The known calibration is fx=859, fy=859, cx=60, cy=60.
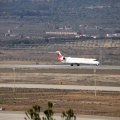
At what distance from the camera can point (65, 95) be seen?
7462 cm

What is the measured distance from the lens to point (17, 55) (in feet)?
515

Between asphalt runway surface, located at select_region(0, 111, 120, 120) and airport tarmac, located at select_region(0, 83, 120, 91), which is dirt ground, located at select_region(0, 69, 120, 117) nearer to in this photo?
asphalt runway surface, located at select_region(0, 111, 120, 120)

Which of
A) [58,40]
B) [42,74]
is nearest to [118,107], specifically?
[42,74]

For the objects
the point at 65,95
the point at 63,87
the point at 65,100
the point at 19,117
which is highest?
the point at 63,87

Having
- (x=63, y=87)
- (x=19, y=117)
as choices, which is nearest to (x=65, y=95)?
(x=63, y=87)

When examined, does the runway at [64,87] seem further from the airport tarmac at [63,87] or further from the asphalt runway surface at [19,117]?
the asphalt runway surface at [19,117]

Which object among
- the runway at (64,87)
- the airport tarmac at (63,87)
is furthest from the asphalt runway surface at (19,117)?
the airport tarmac at (63,87)

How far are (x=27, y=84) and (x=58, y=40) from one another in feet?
344

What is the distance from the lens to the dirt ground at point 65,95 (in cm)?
6562

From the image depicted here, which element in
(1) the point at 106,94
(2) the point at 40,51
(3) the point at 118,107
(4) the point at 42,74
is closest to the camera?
(3) the point at 118,107

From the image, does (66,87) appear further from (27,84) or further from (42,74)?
(42,74)

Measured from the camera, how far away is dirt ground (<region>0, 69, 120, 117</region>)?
65625mm

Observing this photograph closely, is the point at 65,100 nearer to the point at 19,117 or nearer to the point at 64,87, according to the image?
the point at 19,117

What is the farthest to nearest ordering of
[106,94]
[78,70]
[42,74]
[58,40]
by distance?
[58,40]
[78,70]
[42,74]
[106,94]
